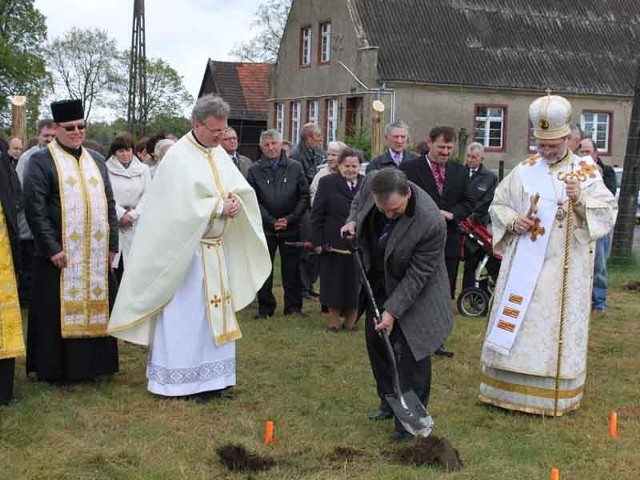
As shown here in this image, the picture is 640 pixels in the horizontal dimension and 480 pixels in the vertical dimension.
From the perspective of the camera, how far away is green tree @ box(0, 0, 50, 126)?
43375 mm

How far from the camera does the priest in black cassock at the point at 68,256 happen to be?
22.1 feet

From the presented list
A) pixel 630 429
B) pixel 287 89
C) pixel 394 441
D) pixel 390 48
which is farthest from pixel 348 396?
pixel 287 89

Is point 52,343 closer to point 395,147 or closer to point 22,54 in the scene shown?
point 395,147

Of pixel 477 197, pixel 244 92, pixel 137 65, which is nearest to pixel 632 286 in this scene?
pixel 477 197

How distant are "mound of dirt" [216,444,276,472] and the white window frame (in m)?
30.2

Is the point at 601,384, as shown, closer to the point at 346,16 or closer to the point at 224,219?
the point at 224,219

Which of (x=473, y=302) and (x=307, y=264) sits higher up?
(x=307, y=264)

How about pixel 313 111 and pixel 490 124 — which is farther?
pixel 313 111

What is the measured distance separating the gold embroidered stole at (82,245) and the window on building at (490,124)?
86.9ft

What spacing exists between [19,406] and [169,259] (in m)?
1.44

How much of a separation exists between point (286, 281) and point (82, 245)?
3.52m

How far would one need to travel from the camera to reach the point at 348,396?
6.79m

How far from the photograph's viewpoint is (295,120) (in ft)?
123

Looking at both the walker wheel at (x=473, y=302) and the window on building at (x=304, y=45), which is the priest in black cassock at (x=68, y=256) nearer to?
the walker wheel at (x=473, y=302)
